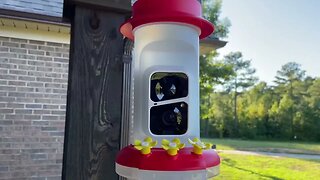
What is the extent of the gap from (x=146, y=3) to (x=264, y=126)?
21223 mm

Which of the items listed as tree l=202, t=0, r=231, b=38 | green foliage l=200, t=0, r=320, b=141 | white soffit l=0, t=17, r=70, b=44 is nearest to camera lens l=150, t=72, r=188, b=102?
white soffit l=0, t=17, r=70, b=44

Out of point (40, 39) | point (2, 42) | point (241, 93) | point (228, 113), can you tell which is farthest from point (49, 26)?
point (241, 93)

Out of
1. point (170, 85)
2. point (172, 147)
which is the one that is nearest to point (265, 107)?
point (170, 85)

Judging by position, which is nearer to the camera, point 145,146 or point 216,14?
point 145,146

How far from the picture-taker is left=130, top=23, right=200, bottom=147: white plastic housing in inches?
35.2

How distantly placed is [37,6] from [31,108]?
1.15 meters

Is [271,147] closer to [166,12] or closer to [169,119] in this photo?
[169,119]

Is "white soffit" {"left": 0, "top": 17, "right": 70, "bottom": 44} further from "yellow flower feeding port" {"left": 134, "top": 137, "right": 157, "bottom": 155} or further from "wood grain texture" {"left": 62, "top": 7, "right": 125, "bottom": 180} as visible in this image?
"yellow flower feeding port" {"left": 134, "top": 137, "right": 157, "bottom": 155}

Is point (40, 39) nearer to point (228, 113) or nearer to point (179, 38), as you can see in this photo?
point (179, 38)

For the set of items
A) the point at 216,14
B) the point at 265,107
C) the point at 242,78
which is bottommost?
the point at 265,107

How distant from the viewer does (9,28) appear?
2980 millimetres

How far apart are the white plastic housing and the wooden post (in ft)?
0.26

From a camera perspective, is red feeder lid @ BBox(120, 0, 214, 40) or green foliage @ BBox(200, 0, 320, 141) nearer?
red feeder lid @ BBox(120, 0, 214, 40)

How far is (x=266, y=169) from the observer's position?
768cm
